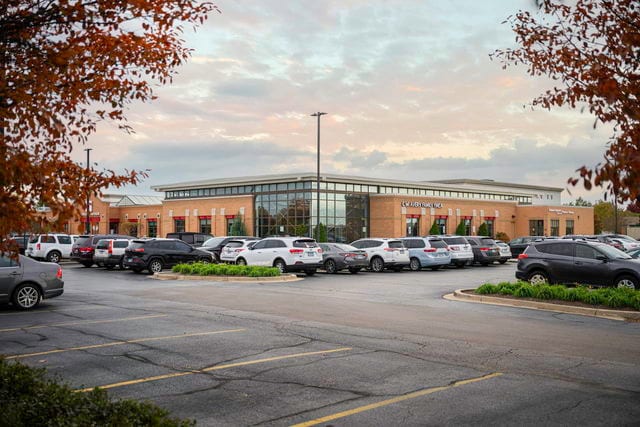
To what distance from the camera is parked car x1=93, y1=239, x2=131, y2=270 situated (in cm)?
3272

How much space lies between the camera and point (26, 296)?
605 inches

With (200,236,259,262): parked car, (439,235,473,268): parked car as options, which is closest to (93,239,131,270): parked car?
(200,236,259,262): parked car

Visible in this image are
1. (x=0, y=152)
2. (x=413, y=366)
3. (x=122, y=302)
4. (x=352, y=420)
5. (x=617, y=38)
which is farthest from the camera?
(x=122, y=302)

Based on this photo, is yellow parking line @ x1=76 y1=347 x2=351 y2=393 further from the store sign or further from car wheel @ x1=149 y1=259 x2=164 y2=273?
the store sign

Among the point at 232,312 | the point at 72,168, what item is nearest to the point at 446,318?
the point at 232,312

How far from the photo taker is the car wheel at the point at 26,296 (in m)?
15.2

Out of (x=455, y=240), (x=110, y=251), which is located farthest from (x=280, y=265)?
(x=455, y=240)

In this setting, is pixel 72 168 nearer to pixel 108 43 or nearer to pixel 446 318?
pixel 108 43

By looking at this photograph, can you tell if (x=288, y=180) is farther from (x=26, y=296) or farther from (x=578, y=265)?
(x=26, y=296)

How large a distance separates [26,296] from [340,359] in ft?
31.2

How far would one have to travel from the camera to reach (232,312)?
1480 centimetres

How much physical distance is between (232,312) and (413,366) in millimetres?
6732

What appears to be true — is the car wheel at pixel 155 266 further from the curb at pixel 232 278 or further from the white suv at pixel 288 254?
the white suv at pixel 288 254

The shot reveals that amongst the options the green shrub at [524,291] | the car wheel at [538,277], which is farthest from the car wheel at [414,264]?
the green shrub at [524,291]
